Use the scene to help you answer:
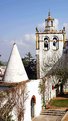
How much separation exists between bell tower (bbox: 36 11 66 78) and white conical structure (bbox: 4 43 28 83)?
698 inches

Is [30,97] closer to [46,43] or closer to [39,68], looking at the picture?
[39,68]

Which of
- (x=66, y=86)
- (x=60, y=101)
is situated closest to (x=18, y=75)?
(x=60, y=101)

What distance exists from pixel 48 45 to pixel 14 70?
1929 centimetres

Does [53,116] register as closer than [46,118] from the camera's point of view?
No

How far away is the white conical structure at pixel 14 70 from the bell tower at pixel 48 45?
698 inches

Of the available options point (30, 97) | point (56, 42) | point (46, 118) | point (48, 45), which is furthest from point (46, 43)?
point (30, 97)

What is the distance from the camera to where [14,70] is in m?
23.3

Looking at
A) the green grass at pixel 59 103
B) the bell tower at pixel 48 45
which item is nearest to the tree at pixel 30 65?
the bell tower at pixel 48 45

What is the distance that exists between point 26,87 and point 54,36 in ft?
68.3

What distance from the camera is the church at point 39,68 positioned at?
890 inches

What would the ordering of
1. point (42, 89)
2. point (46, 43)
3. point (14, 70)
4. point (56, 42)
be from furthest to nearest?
point (46, 43) < point (56, 42) < point (42, 89) < point (14, 70)

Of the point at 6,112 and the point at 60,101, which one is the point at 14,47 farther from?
the point at 60,101

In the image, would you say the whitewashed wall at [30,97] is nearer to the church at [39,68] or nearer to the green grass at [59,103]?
the church at [39,68]

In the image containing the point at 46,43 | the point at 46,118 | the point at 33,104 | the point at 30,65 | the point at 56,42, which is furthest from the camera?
the point at 30,65
